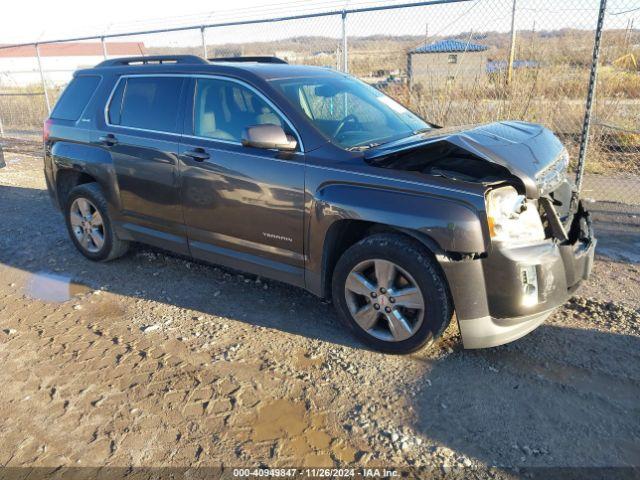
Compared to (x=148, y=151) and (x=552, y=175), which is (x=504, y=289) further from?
(x=148, y=151)

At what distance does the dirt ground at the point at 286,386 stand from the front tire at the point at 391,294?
18 centimetres

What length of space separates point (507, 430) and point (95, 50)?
46.6m

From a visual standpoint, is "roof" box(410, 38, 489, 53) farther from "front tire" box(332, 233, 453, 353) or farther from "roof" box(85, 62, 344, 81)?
"front tire" box(332, 233, 453, 353)

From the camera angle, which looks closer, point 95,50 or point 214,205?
point 214,205

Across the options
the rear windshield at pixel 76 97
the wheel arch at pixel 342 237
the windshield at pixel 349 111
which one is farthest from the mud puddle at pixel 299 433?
the rear windshield at pixel 76 97

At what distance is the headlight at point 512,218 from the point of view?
10.1 feet

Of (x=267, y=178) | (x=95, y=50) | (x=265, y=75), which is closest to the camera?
(x=267, y=178)

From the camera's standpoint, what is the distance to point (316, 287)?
3.83 meters

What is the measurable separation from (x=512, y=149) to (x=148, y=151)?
116 inches

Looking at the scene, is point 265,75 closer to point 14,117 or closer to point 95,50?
point 14,117

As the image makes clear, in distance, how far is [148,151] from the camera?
4.54 meters

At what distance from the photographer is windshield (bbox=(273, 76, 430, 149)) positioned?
3898 mm

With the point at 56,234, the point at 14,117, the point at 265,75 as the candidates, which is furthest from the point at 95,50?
the point at 265,75

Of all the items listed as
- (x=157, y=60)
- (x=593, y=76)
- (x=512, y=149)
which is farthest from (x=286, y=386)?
(x=593, y=76)
